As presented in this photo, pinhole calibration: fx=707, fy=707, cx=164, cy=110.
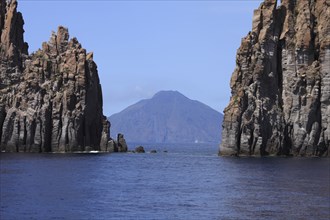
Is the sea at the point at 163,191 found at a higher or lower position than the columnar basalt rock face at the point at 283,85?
lower

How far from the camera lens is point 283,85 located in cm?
18925

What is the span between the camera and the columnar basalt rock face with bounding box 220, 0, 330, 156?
581 feet

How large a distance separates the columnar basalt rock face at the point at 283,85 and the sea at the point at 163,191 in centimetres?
2223

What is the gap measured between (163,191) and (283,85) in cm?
9559

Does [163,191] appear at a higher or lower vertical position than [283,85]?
lower

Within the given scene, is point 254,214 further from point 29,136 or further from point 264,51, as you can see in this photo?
point 29,136

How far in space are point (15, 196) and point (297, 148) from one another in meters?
104

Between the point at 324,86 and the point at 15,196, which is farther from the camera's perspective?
the point at 324,86

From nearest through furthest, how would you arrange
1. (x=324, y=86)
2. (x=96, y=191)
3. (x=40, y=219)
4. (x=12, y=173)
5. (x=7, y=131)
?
(x=40, y=219) → (x=96, y=191) → (x=12, y=173) → (x=324, y=86) → (x=7, y=131)

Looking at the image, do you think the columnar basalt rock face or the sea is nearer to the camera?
the sea

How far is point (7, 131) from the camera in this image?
643ft

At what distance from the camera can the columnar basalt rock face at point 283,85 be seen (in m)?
177

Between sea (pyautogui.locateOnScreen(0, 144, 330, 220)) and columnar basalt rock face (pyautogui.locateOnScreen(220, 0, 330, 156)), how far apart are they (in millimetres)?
22231

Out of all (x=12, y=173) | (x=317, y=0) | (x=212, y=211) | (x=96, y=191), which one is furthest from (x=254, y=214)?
(x=317, y=0)
